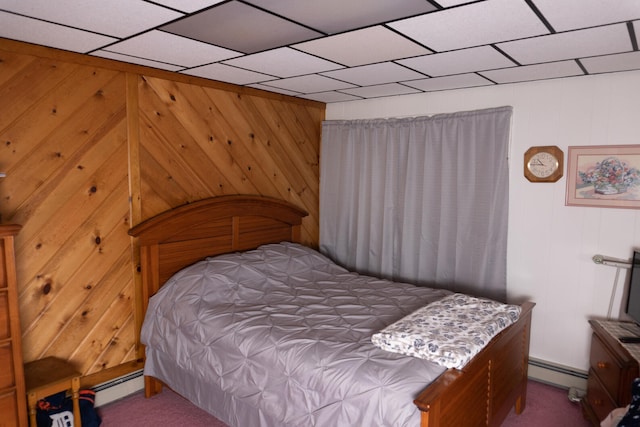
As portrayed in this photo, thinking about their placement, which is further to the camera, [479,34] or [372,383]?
[479,34]

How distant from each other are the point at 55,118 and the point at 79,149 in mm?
217

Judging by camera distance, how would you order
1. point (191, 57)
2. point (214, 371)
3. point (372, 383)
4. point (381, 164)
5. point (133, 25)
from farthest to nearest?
point (381, 164) < point (191, 57) < point (214, 371) < point (133, 25) < point (372, 383)

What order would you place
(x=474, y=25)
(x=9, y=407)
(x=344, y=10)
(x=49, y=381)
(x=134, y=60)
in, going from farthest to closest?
(x=134, y=60)
(x=49, y=381)
(x=9, y=407)
(x=474, y=25)
(x=344, y=10)

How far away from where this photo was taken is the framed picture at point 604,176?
9.53 feet

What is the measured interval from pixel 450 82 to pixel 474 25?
129 cm

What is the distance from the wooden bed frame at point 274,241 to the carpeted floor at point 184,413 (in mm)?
89

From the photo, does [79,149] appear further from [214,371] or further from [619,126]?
[619,126]

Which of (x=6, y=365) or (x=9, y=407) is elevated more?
(x=6, y=365)

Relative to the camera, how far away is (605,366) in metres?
2.54

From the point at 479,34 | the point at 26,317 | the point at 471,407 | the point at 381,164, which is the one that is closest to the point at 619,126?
the point at 479,34

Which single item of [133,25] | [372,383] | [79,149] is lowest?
[372,383]

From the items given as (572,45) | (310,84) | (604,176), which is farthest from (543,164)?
(310,84)

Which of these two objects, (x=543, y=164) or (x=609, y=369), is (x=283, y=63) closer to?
(x=543, y=164)

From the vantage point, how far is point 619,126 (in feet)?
9.64
